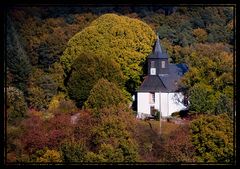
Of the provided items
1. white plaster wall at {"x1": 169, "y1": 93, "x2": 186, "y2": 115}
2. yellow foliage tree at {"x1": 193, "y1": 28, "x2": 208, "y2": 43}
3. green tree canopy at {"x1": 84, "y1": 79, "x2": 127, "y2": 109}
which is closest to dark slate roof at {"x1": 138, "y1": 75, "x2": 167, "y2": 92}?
white plaster wall at {"x1": 169, "y1": 93, "x2": 186, "y2": 115}

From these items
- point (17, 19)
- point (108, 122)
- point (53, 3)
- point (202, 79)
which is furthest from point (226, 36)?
point (53, 3)

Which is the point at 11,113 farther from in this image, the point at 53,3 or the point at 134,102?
the point at 134,102

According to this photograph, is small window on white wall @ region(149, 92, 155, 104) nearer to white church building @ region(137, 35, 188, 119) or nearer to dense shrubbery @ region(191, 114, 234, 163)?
white church building @ region(137, 35, 188, 119)

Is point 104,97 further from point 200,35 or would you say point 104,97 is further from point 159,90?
point 200,35

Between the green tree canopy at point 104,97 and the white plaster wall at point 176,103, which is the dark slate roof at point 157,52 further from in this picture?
the green tree canopy at point 104,97

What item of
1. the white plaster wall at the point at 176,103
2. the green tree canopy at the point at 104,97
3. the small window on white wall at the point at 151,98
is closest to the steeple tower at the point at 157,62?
the small window on white wall at the point at 151,98

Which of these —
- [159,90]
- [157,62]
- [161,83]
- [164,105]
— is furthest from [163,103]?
[157,62]

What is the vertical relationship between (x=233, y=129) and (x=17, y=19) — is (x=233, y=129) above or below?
below

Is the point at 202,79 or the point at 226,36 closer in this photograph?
the point at 202,79
